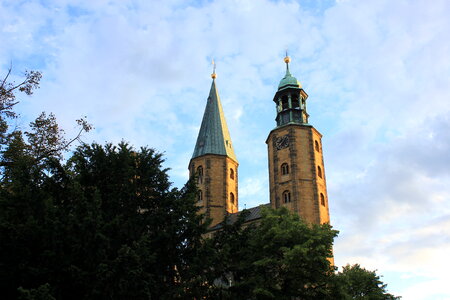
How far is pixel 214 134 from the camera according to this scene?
5509 cm

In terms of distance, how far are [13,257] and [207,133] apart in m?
40.1

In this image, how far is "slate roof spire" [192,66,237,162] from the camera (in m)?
53.7

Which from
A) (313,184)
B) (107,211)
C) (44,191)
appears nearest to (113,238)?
(107,211)

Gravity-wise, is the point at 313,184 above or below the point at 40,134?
above

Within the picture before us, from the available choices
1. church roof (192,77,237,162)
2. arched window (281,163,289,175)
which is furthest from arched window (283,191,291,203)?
church roof (192,77,237,162)

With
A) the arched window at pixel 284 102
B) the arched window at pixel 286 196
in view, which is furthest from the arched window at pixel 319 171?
the arched window at pixel 284 102

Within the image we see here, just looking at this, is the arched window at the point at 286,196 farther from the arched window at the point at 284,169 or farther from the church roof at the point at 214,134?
the church roof at the point at 214,134

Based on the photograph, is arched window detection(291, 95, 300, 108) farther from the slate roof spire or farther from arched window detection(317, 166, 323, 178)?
the slate roof spire

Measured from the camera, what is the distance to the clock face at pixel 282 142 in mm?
44950

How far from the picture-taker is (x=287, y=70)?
51875mm

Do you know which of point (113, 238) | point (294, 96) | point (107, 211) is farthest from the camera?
point (294, 96)

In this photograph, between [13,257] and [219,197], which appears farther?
[219,197]

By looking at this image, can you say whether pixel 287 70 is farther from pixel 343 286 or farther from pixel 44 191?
pixel 44 191

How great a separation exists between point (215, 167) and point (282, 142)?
34.1 ft
